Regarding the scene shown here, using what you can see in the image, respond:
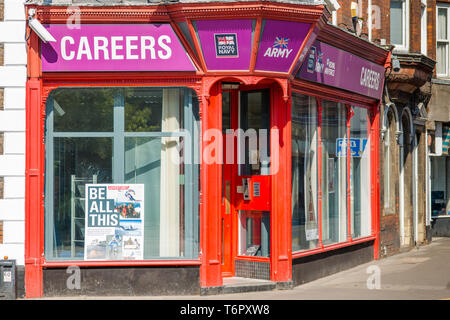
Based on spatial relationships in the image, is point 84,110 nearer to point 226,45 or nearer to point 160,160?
point 160,160

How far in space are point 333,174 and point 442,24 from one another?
26.4 ft

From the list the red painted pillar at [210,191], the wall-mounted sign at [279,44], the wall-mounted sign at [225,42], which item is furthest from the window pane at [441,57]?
the red painted pillar at [210,191]

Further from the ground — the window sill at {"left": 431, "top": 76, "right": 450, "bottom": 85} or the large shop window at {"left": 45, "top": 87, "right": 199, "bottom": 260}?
the window sill at {"left": 431, "top": 76, "right": 450, "bottom": 85}

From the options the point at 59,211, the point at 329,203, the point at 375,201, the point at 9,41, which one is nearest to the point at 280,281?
the point at 329,203

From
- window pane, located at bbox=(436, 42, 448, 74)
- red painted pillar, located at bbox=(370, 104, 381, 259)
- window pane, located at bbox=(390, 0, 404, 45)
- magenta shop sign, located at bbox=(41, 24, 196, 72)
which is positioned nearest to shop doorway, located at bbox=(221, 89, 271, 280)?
magenta shop sign, located at bbox=(41, 24, 196, 72)

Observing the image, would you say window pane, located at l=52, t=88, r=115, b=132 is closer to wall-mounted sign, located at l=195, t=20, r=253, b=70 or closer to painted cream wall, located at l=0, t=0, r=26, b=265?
painted cream wall, located at l=0, t=0, r=26, b=265

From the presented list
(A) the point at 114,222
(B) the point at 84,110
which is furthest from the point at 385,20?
(A) the point at 114,222

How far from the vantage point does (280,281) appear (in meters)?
12.0

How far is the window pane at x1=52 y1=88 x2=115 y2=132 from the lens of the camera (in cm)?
1163

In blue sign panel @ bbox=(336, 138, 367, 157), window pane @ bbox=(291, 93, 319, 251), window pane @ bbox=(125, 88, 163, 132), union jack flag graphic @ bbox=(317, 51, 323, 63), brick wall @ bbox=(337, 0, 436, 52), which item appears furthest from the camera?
brick wall @ bbox=(337, 0, 436, 52)

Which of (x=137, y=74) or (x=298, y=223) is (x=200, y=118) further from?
(x=298, y=223)

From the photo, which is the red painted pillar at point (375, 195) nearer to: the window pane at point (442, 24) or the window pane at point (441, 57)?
the window pane at point (441, 57)

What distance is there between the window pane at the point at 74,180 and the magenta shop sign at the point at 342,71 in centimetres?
380

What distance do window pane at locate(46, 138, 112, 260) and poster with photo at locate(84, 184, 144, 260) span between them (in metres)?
0.14
